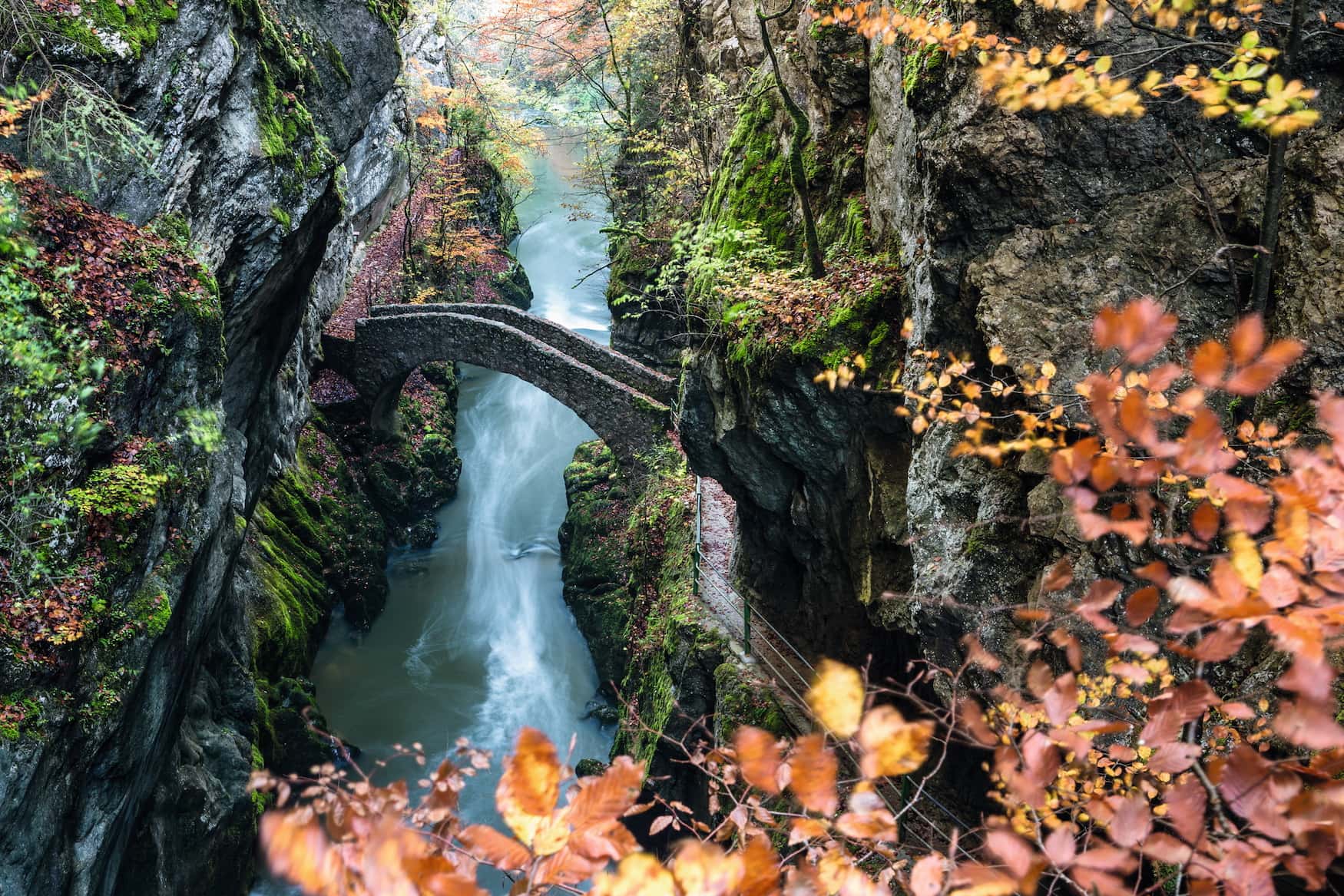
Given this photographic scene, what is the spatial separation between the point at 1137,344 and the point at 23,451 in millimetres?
5679

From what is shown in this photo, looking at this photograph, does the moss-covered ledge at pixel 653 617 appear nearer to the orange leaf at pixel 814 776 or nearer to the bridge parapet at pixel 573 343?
the bridge parapet at pixel 573 343

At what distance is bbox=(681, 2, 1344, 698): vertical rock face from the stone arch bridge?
645cm

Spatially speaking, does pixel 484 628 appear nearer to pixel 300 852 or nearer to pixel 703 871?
pixel 300 852

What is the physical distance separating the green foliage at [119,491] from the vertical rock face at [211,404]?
0.22m

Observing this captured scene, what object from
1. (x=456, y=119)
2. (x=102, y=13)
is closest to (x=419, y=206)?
(x=456, y=119)

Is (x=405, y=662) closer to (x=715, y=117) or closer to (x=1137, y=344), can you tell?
(x=715, y=117)

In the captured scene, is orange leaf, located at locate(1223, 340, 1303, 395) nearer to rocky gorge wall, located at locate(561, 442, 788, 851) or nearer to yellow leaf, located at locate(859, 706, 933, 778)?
yellow leaf, located at locate(859, 706, 933, 778)

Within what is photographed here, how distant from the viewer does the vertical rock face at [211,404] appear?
4.41 metres

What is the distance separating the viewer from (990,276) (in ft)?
13.9

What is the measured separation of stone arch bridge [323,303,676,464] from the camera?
1288 cm

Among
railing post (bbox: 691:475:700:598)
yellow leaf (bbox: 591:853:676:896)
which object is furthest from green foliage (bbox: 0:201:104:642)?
railing post (bbox: 691:475:700:598)

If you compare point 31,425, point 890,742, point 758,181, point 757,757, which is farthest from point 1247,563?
point 758,181

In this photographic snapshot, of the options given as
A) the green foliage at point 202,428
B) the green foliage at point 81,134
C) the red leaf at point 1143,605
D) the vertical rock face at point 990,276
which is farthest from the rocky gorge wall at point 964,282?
the green foliage at point 81,134

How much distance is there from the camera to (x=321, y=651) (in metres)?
11.7
